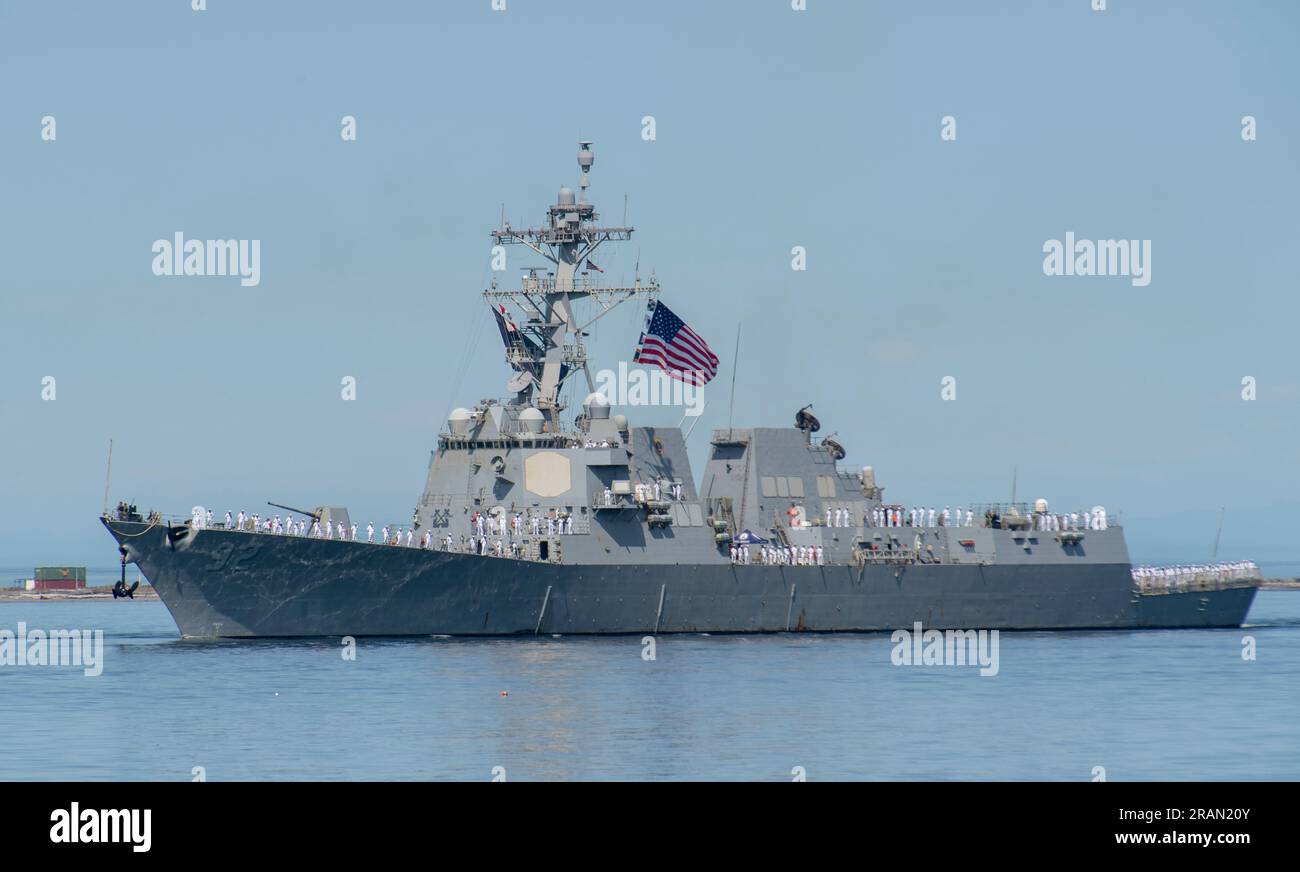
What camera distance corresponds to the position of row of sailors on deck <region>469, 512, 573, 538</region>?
2002 inches

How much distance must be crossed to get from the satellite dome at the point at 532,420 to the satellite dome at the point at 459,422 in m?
1.68

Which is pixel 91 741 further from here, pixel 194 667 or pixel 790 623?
pixel 790 623

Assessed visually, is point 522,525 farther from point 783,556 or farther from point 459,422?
point 783,556

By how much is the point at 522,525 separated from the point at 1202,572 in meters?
28.6

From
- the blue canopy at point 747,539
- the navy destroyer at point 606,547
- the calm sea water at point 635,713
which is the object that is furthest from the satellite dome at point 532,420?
the blue canopy at point 747,539

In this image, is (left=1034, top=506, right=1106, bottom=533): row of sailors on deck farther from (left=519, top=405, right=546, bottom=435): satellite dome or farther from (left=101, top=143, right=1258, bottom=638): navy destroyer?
(left=519, top=405, right=546, bottom=435): satellite dome

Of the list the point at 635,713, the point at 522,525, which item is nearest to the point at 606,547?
the point at 522,525

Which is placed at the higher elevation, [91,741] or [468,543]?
[468,543]

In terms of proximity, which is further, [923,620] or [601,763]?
[923,620]
